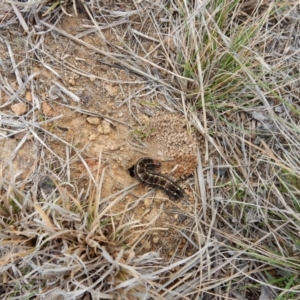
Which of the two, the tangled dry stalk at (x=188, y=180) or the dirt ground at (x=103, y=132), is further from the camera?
the dirt ground at (x=103, y=132)

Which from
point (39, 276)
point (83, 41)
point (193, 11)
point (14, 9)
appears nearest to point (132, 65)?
point (83, 41)

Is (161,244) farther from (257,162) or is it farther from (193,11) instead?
(193,11)

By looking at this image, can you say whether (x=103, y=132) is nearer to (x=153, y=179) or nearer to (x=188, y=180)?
(x=153, y=179)

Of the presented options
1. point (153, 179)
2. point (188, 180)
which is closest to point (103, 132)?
point (153, 179)

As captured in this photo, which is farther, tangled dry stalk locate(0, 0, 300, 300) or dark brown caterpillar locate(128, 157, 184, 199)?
dark brown caterpillar locate(128, 157, 184, 199)
